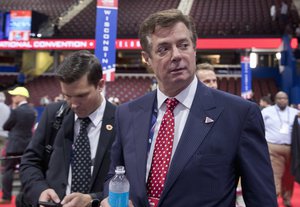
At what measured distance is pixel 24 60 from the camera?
20.5 metres

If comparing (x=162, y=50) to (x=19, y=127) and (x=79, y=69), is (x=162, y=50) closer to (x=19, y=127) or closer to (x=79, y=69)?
(x=79, y=69)

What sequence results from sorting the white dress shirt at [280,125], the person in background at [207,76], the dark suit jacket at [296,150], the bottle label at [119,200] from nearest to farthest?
the bottle label at [119,200]
the person in background at [207,76]
the dark suit jacket at [296,150]
the white dress shirt at [280,125]

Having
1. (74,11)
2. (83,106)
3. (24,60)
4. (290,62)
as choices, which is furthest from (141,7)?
→ (83,106)

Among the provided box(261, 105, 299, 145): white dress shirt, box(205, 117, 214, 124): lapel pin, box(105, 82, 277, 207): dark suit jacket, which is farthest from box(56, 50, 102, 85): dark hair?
box(261, 105, 299, 145): white dress shirt

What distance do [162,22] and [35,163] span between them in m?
0.98

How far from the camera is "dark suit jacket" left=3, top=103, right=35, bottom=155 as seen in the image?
5.26 m

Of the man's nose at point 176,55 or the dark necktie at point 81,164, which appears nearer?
the man's nose at point 176,55

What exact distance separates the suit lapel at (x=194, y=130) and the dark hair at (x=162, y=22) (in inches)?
9.9

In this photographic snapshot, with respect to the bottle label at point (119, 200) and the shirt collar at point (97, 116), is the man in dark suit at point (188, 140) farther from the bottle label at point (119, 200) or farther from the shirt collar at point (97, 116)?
the shirt collar at point (97, 116)

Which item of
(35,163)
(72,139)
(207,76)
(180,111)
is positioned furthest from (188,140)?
(207,76)

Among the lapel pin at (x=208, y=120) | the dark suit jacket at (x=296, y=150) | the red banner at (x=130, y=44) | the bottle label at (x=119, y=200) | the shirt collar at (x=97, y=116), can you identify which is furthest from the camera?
the red banner at (x=130, y=44)

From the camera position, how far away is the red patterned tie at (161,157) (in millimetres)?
1395

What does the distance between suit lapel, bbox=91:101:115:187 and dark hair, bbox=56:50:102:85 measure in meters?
0.17

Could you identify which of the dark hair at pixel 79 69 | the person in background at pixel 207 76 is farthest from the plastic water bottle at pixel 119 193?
the person in background at pixel 207 76
